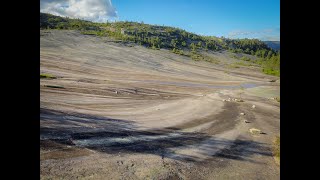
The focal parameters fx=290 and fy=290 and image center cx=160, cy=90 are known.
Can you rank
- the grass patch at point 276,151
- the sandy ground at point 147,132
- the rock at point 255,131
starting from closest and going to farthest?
the sandy ground at point 147,132 < the grass patch at point 276,151 < the rock at point 255,131

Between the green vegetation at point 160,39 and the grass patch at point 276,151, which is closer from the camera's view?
the grass patch at point 276,151

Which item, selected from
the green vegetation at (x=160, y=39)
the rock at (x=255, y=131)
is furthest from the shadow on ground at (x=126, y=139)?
the green vegetation at (x=160, y=39)

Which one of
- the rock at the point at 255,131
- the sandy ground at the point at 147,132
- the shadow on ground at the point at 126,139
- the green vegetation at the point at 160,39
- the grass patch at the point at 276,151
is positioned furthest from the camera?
the green vegetation at the point at 160,39

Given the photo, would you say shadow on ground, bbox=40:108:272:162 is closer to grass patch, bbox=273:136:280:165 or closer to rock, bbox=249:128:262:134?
grass patch, bbox=273:136:280:165

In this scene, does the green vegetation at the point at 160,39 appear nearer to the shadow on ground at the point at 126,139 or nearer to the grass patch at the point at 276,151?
the grass patch at the point at 276,151

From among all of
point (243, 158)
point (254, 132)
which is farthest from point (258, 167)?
point (254, 132)

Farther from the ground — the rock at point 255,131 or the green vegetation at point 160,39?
the green vegetation at point 160,39

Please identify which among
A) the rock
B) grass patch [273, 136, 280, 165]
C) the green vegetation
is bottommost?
grass patch [273, 136, 280, 165]

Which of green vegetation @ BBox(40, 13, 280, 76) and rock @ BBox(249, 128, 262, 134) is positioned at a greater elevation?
green vegetation @ BBox(40, 13, 280, 76)

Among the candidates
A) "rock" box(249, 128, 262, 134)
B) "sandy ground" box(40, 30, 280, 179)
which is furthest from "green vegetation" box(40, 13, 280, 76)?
"rock" box(249, 128, 262, 134)
